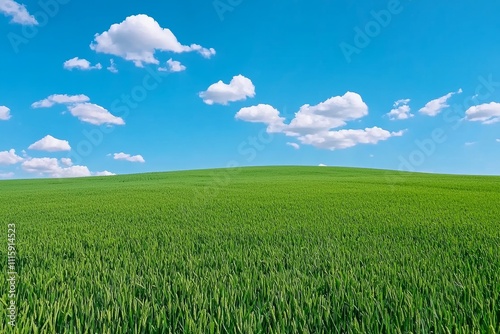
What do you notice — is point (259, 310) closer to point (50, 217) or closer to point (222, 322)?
point (222, 322)

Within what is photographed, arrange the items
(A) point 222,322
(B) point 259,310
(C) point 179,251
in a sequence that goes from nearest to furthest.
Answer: (A) point 222,322 < (B) point 259,310 < (C) point 179,251

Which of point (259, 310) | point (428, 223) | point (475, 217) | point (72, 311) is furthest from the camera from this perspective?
point (475, 217)

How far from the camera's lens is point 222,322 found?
2.51 meters

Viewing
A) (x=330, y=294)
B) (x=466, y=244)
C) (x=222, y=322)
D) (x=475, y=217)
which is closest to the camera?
(x=222, y=322)

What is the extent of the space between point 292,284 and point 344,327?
1.00 metres

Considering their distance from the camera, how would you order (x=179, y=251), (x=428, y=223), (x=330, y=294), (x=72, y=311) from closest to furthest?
1. (x=72, y=311)
2. (x=330, y=294)
3. (x=179, y=251)
4. (x=428, y=223)

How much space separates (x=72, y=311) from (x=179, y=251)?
2.49 metres

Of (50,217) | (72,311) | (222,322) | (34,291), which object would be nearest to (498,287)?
(222,322)

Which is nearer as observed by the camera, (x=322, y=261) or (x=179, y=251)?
(x=322, y=261)

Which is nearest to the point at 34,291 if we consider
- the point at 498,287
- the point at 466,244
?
the point at 498,287

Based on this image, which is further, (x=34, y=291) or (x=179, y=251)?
(x=179, y=251)

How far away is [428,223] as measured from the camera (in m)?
8.41

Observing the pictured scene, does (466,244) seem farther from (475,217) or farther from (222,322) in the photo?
(222,322)

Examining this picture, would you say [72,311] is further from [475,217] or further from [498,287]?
[475,217]
